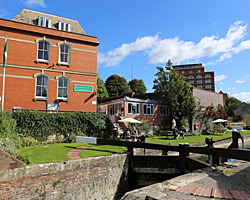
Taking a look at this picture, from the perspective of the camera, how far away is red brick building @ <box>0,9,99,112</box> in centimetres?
1642

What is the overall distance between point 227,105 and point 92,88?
58425 millimetres

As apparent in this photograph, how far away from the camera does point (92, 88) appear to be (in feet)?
64.2

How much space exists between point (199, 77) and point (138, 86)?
127ft

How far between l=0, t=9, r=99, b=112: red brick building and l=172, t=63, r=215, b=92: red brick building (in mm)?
68391

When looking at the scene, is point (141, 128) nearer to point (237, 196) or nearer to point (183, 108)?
A: point (183, 108)

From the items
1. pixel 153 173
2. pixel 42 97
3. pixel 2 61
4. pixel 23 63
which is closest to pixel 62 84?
pixel 42 97

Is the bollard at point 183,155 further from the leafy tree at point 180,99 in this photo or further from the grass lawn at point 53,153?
the leafy tree at point 180,99

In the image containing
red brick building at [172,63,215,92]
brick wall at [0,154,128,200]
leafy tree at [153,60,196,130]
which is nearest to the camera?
brick wall at [0,154,128,200]

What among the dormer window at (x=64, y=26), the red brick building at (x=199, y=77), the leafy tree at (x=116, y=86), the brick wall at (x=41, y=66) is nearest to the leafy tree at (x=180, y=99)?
the brick wall at (x=41, y=66)

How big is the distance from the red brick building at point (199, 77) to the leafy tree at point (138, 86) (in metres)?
33.5

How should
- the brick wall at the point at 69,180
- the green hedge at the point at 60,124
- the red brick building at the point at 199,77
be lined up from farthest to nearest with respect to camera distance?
the red brick building at the point at 199,77 < the green hedge at the point at 60,124 < the brick wall at the point at 69,180

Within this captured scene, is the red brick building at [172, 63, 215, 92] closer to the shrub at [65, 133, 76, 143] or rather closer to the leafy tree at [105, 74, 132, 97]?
the leafy tree at [105, 74, 132, 97]

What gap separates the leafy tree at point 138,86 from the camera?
176 feet

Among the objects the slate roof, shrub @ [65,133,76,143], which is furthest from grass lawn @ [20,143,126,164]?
the slate roof
